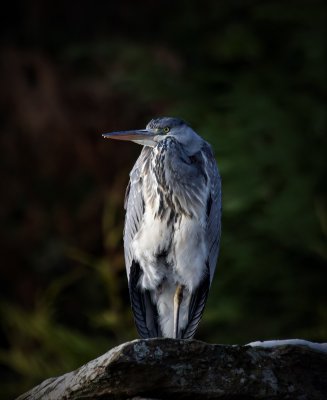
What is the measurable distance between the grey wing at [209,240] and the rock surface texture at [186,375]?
1.06m

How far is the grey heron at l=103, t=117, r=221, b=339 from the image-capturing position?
13.6ft

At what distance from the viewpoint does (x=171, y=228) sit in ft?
13.6

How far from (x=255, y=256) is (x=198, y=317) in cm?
376

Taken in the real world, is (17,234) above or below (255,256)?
above

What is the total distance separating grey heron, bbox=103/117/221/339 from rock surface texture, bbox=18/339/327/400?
1.02 meters

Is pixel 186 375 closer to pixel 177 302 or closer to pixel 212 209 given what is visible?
pixel 177 302

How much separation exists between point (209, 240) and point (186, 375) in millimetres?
1291

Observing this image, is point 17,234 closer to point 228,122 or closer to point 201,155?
point 228,122

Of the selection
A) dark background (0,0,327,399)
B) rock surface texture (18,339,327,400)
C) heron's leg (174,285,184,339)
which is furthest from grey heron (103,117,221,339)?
dark background (0,0,327,399)

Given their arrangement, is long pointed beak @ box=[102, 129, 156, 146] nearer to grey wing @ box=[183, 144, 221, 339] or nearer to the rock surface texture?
grey wing @ box=[183, 144, 221, 339]

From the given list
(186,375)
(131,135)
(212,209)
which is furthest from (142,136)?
(186,375)

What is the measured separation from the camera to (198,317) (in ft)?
14.0

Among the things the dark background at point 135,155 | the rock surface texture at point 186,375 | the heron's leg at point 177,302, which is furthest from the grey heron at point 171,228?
the dark background at point 135,155

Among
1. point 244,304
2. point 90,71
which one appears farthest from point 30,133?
point 244,304
